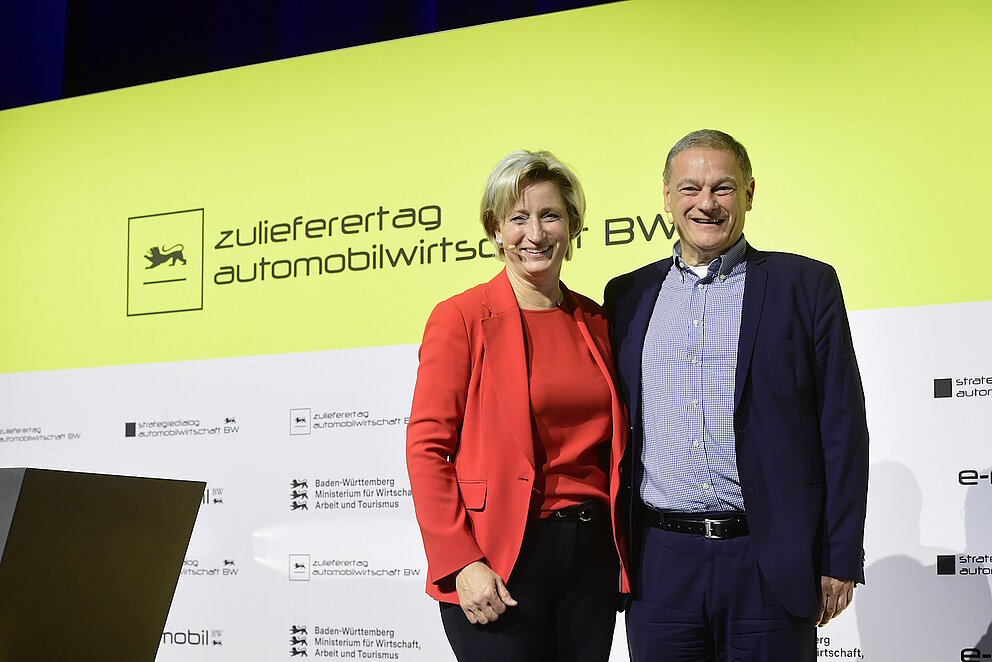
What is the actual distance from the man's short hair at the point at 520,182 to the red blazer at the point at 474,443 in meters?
0.20

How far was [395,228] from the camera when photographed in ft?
12.5

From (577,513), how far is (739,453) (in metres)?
0.33

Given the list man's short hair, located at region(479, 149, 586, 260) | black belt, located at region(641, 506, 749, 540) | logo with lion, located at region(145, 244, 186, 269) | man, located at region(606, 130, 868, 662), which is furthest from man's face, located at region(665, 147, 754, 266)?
logo with lion, located at region(145, 244, 186, 269)

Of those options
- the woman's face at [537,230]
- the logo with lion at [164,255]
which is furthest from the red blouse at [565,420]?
the logo with lion at [164,255]

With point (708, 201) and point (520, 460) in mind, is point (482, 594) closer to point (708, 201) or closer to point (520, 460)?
point (520, 460)

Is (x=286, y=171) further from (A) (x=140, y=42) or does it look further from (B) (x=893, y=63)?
(B) (x=893, y=63)

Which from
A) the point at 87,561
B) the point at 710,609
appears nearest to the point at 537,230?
the point at 710,609

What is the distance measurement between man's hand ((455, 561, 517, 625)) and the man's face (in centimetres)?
77

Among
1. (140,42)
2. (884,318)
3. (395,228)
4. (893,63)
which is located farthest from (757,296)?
(140,42)

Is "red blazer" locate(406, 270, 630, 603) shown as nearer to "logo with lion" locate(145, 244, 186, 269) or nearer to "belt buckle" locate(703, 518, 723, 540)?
"belt buckle" locate(703, 518, 723, 540)

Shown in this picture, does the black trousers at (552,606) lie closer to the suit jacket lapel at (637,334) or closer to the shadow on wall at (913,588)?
the suit jacket lapel at (637,334)

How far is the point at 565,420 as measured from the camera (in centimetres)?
212

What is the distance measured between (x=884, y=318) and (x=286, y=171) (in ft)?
7.13

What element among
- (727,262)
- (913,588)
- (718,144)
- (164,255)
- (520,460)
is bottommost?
(913,588)
